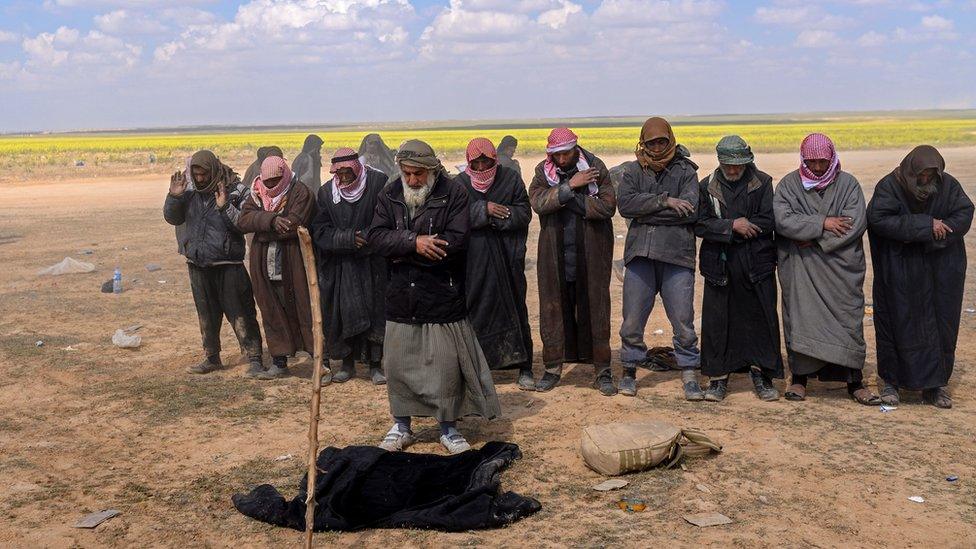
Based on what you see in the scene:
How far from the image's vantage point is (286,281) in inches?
279

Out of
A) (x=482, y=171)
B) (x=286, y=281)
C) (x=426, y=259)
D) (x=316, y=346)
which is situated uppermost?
(x=482, y=171)

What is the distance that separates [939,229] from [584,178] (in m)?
2.21

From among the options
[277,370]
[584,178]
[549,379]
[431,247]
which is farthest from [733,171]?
[277,370]

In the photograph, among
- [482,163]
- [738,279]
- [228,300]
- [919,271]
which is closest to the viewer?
[919,271]

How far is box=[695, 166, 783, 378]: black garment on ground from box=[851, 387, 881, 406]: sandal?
503 mm

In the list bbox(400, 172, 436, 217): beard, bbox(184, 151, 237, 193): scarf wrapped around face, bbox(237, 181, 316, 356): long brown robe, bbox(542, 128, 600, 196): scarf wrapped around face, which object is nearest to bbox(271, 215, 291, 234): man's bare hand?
bbox(237, 181, 316, 356): long brown robe

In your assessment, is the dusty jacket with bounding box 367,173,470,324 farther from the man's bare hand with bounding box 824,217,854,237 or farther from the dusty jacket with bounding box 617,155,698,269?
the man's bare hand with bounding box 824,217,854,237

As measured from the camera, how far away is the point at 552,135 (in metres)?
6.49

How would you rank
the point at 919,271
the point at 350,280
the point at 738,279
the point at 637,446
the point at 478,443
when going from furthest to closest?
1. the point at 350,280
2. the point at 738,279
3. the point at 919,271
4. the point at 478,443
5. the point at 637,446

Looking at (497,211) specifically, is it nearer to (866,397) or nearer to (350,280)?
(350,280)

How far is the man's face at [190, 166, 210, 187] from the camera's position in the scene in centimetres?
699

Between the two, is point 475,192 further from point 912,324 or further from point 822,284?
point 912,324

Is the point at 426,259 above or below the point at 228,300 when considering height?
above

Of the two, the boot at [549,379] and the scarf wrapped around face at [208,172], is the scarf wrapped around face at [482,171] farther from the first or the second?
the scarf wrapped around face at [208,172]
